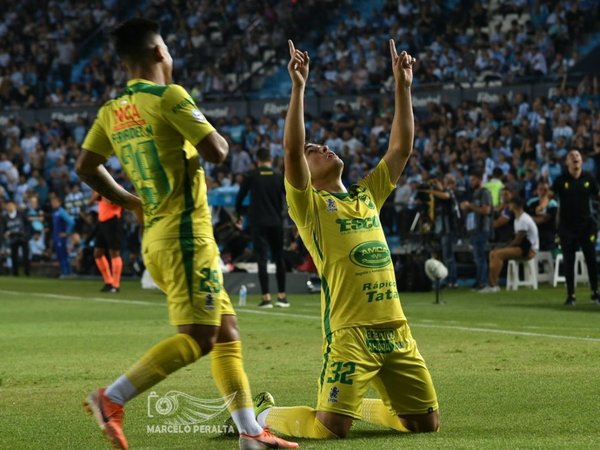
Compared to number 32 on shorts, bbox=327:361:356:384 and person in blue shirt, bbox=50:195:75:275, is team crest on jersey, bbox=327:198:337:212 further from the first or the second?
person in blue shirt, bbox=50:195:75:275

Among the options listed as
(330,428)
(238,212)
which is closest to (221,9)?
(238,212)

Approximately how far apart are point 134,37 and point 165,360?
1711mm

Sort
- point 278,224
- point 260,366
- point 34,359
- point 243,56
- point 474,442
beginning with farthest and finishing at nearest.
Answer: point 243,56 < point 278,224 < point 34,359 < point 260,366 < point 474,442

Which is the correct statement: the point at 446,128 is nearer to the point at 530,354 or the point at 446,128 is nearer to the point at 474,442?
the point at 530,354

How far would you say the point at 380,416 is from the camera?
308 inches

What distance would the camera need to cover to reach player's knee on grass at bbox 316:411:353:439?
7.36 metres

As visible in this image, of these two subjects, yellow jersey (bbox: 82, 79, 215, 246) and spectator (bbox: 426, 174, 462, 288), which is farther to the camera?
spectator (bbox: 426, 174, 462, 288)

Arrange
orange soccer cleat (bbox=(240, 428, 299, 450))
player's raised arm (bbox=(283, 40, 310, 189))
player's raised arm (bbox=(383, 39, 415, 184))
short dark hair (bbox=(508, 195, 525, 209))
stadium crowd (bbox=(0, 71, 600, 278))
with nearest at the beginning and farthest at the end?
orange soccer cleat (bbox=(240, 428, 299, 450))
player's raised arm (bbox=(283, 40, 310, 189))
player's raised arm (bbox=(383, 39, 415, 184))
short dark hair (bbox=(508, 195, 525, 209))
stadium crowd (bbox=(0, 71, 600, 278))

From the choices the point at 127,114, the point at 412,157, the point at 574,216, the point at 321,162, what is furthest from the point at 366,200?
the point at 412,157

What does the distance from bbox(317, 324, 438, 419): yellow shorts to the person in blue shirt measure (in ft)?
85.3

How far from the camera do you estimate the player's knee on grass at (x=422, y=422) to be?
7562mm

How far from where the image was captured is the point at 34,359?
12492 mm

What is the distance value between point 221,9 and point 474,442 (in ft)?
124

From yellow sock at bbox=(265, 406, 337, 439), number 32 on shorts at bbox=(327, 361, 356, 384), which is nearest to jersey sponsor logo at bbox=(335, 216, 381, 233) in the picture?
number 32 on shorts at bbox=(327, 361, 356, 384)
